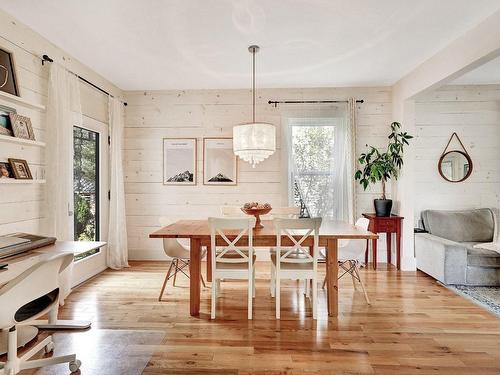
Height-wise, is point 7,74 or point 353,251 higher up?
point 7,74

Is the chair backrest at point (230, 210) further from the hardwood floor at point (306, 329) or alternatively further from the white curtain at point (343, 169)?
the white curtain at point (343, 169)

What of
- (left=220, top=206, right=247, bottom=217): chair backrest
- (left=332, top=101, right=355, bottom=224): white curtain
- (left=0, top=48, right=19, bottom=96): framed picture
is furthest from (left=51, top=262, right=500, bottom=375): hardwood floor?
(left=0, top=48, right=19, bottom=96): framed picture

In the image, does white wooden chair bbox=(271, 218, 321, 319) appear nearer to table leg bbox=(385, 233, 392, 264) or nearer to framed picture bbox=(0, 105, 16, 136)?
table leg bbox=(385, 233, 392, 264)

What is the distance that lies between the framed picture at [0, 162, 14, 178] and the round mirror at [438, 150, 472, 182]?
525 cm

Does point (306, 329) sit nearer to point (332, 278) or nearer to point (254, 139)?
point (332, 278)

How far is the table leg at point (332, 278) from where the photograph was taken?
9.21ft

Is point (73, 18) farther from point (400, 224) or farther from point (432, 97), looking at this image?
point (432, 97)

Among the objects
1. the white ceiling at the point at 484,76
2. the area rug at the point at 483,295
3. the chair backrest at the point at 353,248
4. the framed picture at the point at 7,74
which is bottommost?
the area rug at the point at 483,295

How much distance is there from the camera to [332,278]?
2.85 meters

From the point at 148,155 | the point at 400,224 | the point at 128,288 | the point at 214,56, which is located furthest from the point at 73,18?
the point at 400,224

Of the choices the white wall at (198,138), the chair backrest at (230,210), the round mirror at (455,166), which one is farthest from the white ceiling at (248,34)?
the chair backrest at (230,210)

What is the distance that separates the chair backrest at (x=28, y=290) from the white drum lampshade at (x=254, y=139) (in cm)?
193

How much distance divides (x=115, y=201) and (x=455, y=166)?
4.94 meters

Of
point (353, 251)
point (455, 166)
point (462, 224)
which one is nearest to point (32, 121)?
point (353, 251)
